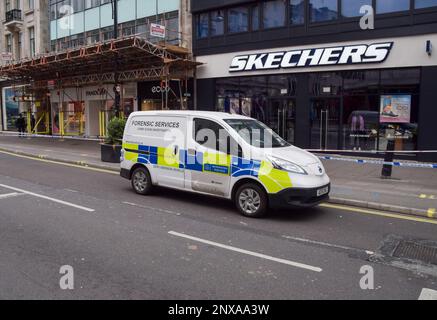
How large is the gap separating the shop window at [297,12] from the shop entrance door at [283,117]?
10.6ft

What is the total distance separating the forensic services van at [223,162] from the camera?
732 cm

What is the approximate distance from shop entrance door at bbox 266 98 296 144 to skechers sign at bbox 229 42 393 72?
1.53 metres

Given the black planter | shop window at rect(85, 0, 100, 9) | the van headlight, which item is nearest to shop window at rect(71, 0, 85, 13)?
shop window at rect(85, 0, 100, 9)

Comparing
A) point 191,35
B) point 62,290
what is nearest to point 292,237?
point 62,290

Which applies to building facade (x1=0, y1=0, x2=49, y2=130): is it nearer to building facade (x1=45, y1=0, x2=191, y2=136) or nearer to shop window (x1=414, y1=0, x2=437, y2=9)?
building facade (x1=45, y1=0, x2=191, y2=136)

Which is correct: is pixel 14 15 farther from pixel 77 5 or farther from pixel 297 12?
pixel 297 12

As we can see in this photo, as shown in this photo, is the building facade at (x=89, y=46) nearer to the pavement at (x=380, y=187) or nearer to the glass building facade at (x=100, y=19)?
the glass building facade at (x=100, y=19)

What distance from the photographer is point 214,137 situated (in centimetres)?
816

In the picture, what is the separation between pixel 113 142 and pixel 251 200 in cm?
870

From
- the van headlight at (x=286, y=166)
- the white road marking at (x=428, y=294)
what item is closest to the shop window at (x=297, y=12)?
the van headlight at (x=286, y=166)

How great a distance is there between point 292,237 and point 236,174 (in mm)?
1767

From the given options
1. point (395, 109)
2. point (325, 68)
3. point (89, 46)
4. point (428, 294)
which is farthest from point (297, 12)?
point (428, 294)

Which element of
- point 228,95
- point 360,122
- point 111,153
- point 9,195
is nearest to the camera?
point 9,195

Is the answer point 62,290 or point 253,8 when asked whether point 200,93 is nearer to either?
point 253,8
